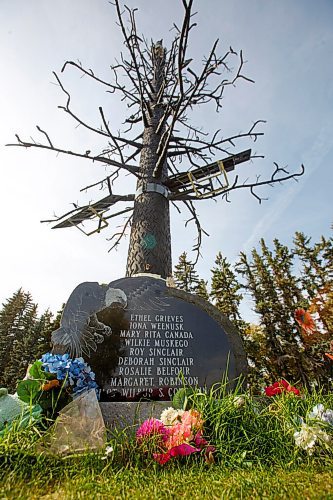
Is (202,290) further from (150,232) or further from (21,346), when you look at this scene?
(150,232)

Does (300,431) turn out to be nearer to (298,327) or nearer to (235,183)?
(235,183)

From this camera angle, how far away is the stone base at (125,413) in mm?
2080

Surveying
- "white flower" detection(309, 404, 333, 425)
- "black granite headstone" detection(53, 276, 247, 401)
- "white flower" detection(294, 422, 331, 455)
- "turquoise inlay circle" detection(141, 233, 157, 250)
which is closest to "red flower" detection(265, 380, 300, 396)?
"black granite headstone" detection(53, 276, 247, 401)

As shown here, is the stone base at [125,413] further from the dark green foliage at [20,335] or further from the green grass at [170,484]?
the dark green foliage at [20,335]

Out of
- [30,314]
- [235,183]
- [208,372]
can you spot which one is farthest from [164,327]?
[30,314]

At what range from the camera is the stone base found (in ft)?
6.82

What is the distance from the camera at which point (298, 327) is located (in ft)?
55.9

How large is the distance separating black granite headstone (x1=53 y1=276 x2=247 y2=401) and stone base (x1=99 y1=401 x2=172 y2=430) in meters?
0.46

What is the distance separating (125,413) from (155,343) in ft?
2.80

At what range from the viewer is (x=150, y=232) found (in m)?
4.27

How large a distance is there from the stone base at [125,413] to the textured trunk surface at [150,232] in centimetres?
189

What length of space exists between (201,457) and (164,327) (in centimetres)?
150

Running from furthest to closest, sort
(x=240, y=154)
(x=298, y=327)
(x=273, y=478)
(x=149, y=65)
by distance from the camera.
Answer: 1. (x=298, y=327)
2. (x=149, y=65)
3. (x=240, y=154)
4. (x=273, y=478)

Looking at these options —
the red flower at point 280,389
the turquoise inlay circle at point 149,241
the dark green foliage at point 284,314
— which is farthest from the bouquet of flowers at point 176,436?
the dark green foliage at point 284,314
